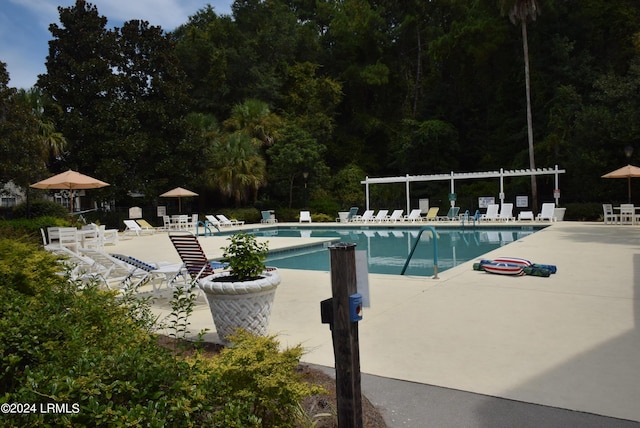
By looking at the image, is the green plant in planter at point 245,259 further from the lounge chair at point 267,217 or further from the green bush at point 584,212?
the lounge chair at point 267,217

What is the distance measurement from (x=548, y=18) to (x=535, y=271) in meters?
24.8

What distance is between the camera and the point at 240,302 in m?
4.08

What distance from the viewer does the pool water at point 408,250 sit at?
420 inches

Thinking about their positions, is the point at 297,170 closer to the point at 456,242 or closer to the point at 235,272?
the point at 456,242

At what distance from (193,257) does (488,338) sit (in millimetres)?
3526

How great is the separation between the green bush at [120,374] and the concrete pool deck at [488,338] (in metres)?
0.89

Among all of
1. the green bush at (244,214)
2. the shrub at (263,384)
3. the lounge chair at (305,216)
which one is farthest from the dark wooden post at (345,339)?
the green bush at (244,214)

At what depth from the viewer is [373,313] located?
531cm

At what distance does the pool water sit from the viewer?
1066cm

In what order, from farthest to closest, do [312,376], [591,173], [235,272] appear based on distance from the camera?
[591,173] → [235,272] → [312,376]

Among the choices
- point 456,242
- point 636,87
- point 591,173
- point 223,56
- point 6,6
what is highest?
point 223,56

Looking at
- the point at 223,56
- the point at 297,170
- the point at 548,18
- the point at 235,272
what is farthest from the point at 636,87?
the point at 223,56

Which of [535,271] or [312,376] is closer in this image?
[312,376]

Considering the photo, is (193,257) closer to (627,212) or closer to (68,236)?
(68,236)
